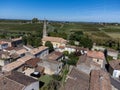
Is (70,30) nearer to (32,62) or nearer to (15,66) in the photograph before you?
(32,62)

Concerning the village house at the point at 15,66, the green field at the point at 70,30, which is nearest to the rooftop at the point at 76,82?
the village house at the point at 15,66

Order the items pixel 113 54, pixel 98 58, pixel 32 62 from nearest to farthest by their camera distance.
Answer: pixel 32 62 < pixel 98 58 < pixel 113 54

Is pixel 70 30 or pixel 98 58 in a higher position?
pixel 70 30

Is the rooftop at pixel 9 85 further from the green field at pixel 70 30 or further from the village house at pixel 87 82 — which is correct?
the green field at pixel 70 30

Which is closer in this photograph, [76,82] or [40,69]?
[76,82]

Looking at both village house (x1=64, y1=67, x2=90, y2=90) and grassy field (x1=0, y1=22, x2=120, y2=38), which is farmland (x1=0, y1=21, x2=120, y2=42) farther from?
village house (x1=64, y1=67, x2=90, y2=90)

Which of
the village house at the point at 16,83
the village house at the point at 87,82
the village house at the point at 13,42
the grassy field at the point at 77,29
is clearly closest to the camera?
the village house at the point at 16,83

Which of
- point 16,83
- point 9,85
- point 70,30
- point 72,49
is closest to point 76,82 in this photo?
point 16,83

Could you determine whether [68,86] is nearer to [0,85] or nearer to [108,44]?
[0,85]

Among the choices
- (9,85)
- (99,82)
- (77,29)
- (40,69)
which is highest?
(9,85)

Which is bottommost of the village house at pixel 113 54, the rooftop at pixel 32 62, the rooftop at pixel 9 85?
the village house at pixel 113 54

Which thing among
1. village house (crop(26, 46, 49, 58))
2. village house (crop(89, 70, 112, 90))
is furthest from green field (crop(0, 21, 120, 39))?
village house (crop(89, 70, 112, 90))

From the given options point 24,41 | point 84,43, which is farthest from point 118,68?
point 24,41
